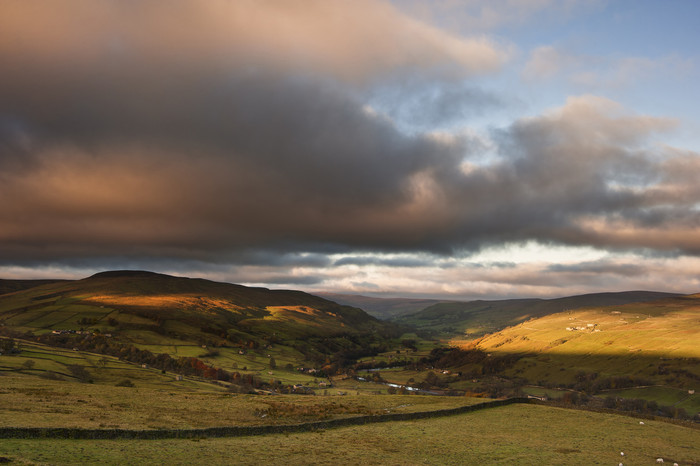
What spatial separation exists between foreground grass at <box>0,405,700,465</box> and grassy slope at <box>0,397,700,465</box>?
3.1 inches

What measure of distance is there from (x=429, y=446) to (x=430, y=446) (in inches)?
4.0

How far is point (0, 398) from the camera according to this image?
172 feet

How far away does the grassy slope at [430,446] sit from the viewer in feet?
106

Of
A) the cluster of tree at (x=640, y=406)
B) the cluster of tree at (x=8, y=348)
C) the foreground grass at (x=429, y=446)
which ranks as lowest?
the cluster of tree at (x=640, y=406)

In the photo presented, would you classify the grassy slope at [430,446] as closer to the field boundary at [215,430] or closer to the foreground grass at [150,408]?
the field boundary at [215,430]

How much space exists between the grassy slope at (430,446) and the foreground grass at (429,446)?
78mm

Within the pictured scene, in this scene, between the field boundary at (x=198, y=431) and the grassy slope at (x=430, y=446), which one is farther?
the field boundary at (x=198, y=431)

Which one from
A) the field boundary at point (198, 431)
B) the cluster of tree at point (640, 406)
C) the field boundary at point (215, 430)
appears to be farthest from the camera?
the cluster of tree at point (640, 406)

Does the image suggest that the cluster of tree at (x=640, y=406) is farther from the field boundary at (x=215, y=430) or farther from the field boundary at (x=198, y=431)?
the field boundary at (x=198, y=431)

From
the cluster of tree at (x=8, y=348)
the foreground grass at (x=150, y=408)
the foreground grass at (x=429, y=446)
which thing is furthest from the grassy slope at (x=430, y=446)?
the cluster of tree at (x=8, y=348)

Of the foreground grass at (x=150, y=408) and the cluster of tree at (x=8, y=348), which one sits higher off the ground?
the foreground grass at (x=150, y=408)

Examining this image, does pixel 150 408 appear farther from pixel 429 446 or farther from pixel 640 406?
pixel 640 406

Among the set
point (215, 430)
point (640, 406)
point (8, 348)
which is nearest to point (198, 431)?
point (215, 430)

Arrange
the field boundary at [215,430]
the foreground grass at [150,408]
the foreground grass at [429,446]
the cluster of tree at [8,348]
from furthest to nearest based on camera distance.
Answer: the cluster of tree at [8,348]
the foreground grass at [150,408]
the field boundary at [215,430]
the foreground grass at [429,446]
